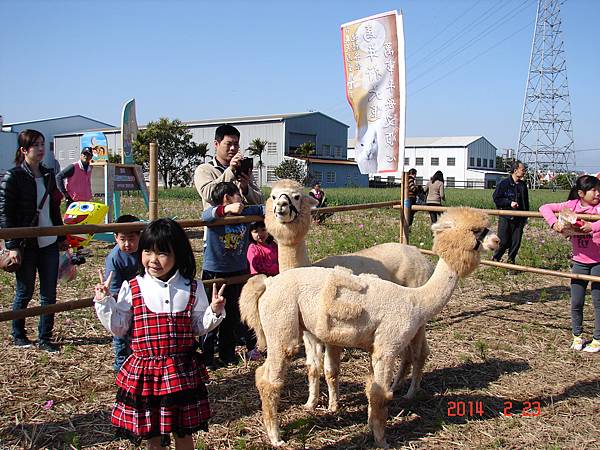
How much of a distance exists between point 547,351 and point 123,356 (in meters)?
4.19

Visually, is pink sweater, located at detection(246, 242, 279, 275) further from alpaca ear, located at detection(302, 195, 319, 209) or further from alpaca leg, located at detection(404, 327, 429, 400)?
alpaca leg, located at detection(404, 327, 429, 400)

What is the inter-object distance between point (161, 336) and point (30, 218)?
2.95m

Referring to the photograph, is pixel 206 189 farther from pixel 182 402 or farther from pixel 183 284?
pixel 182 402

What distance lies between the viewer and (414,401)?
12.9 feet

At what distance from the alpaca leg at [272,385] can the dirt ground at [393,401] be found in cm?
14

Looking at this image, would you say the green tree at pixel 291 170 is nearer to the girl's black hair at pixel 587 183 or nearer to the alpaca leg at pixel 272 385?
the girl's black hair at pixel 587 183

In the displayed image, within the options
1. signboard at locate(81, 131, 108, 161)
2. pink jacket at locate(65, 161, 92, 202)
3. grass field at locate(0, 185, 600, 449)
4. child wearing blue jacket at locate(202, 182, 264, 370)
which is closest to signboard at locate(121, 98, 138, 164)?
signboard at locate(81, 131, 108, 161)

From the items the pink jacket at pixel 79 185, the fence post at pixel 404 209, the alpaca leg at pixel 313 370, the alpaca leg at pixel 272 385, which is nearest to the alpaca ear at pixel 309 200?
the alpaca leg at pixel 313 370

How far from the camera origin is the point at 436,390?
4137 mm

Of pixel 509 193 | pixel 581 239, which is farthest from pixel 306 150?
pixel 581 239

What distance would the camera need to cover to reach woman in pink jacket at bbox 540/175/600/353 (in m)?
4.78

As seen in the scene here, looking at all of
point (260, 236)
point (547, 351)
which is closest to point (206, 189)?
point (260, 236)

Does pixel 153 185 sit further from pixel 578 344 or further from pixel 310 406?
pixel 578 344

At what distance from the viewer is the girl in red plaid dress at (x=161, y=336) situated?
2.33 metres
